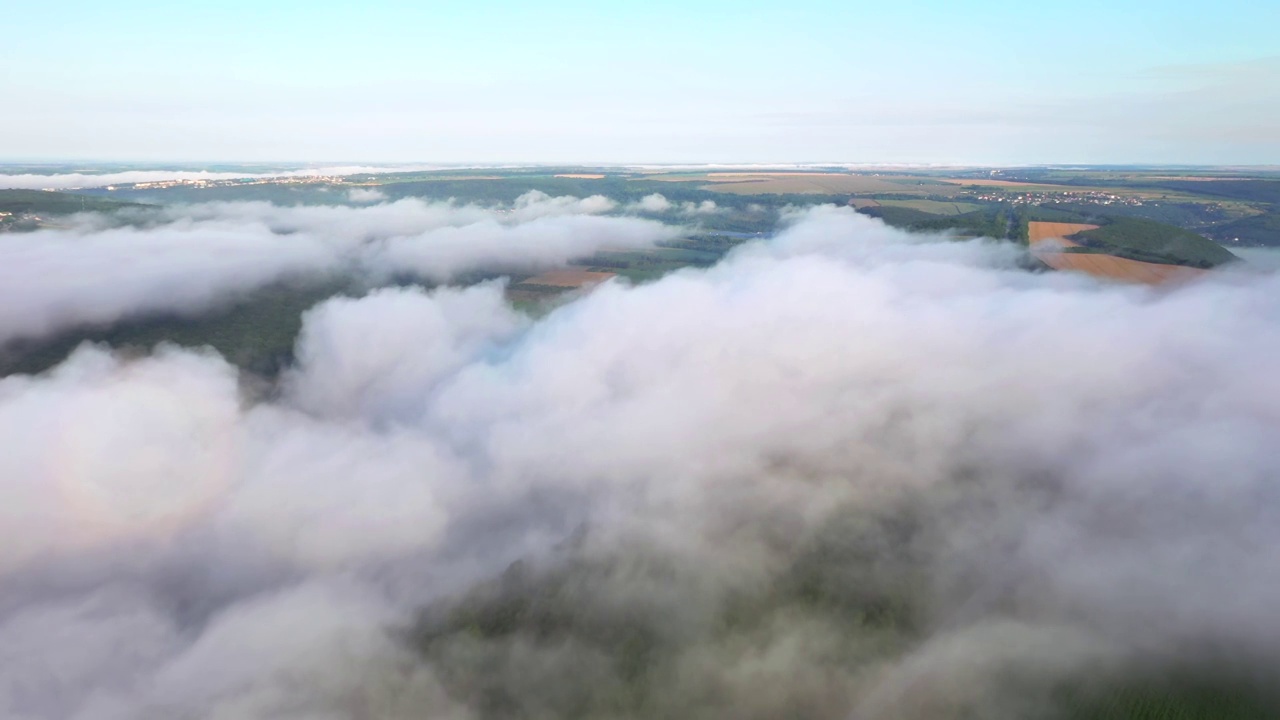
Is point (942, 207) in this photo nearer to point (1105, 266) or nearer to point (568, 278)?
point (1105, 266)

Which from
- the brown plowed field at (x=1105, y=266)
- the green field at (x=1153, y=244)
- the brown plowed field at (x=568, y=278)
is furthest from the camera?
the brown plowed field at (x=568, y=278)

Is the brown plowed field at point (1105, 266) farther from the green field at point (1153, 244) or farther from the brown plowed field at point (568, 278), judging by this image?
the brown plowed field at point (568, 278)

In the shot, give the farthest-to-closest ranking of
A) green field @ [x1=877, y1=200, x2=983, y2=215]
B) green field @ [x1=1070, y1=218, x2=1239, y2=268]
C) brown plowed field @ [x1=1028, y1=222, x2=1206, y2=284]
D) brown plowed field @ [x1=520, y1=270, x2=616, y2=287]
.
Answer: green field @ [x1=877, y1=200, x2=983, y2=215]
brown plowed field @ [x1=520, y1=270, x2=616, y2=287]
green field @ [x1=1070, y1=218, x2=1239, y2=268]
brown plowed field @ [x1=1028, y1=222, x2=1206, y2=284]

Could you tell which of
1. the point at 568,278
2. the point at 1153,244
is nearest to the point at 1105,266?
the point at 1153,244

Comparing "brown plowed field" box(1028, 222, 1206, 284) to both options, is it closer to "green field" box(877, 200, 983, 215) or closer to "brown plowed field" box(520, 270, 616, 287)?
"green field" box(877, 200, 983, 215)

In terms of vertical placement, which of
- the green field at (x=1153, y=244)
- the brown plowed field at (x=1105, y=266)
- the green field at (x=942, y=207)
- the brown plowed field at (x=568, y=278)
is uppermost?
the green field at (x=942, y=207)

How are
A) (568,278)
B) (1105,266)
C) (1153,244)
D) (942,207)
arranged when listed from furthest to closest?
(942,207) → (568,278) → (1153,244) → (1105,266)

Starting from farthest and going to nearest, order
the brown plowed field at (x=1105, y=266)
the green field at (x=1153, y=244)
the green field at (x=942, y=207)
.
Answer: the green field at (x=942, y=207) → the green field at (x=1153, y=244) → the brown plowed field at (x=1105, y=266)

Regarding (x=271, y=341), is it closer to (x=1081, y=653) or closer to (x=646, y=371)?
(x=646, y=371)

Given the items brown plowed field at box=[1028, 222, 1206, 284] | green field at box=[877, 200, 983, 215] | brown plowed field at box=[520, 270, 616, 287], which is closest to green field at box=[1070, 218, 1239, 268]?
brown plowed field at box=[1028, 222, 1206, 284]

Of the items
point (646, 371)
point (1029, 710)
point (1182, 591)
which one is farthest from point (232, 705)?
point (1182, 591)

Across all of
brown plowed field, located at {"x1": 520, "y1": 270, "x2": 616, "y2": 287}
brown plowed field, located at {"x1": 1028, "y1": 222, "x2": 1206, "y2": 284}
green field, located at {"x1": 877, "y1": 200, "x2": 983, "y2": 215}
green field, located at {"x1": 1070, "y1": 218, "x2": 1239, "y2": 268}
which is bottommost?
brown plowed field, located at {"x1": 520, "y1": 270, "x2": 616, "y2": 287}

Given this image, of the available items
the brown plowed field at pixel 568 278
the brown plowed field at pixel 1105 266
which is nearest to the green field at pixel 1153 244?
the brown plowed field at pixel 1105 266
